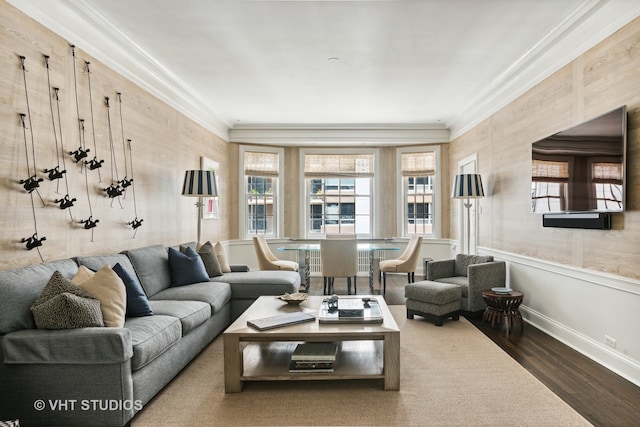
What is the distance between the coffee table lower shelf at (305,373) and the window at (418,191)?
178 inches

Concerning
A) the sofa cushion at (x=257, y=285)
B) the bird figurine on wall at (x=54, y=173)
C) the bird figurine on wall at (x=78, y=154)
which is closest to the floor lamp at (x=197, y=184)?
the sofa cushion at (x=257, y=285)

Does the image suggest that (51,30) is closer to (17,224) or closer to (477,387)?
(17,224)

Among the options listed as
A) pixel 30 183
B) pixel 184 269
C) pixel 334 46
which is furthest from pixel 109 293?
pixel 334 46

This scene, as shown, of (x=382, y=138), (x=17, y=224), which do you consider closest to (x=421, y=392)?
(x=17, y=224)

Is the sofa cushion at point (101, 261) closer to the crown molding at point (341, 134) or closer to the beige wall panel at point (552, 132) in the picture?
the beige wall panel at point (552, 132)

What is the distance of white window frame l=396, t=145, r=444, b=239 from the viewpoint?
23.6ft

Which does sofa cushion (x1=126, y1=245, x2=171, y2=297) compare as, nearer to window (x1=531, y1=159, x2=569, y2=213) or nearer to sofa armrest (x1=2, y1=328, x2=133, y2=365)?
sofa armrest (x1=2, y1=328, x2=133, y2=365)

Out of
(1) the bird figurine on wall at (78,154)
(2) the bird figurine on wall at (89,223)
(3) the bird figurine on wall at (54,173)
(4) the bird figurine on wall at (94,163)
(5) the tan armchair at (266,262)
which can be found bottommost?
(5) the tan armchair at (266,262)

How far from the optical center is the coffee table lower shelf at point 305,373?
2559 millimetres

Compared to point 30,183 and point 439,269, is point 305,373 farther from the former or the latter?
point 439,269

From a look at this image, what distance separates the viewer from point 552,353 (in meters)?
3.23

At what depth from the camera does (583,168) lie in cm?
314

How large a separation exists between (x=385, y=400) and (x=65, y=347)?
1.89m

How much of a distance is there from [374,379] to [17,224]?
2645mm
